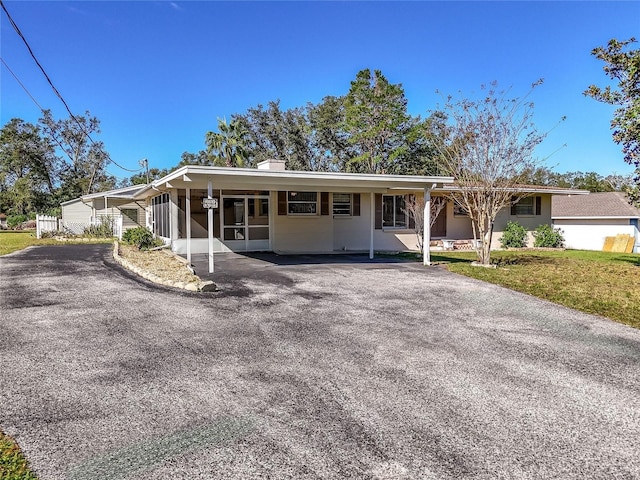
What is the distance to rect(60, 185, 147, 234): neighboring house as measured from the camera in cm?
2386

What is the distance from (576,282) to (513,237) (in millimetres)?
9739

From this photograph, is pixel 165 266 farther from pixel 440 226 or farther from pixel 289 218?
pixel 440 226

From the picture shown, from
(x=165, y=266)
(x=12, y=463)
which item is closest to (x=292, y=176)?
(x=165, y=266)

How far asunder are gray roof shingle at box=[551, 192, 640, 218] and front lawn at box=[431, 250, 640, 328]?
1050 cm

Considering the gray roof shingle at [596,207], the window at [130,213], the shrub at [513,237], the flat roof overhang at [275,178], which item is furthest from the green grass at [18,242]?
the gray roof shingle at [596,207]

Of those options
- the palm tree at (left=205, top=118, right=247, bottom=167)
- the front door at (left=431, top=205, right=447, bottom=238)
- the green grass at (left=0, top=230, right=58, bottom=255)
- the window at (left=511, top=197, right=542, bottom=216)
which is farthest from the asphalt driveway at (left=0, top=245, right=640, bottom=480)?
the palm tree at (left=205, top=118, right=247, bottom=167)

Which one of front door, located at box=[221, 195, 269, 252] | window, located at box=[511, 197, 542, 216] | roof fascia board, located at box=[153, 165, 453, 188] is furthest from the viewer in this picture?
window, located at box=[511, 197, 542, 216]

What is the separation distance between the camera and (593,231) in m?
22.2

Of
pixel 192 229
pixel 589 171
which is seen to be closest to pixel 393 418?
pixel 192 229

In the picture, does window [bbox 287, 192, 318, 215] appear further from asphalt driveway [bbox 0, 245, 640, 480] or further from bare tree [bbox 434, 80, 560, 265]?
asphalt driveway [bbox 0, 245, 640, 480]

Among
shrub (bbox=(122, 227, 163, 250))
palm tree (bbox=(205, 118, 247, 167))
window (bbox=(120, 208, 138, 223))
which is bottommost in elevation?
shrub (bbox=(122, 227, 163, 250))

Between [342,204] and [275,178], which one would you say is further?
[342,204]

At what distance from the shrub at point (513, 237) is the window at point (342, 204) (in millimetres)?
7898

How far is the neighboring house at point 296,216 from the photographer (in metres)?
13.0
